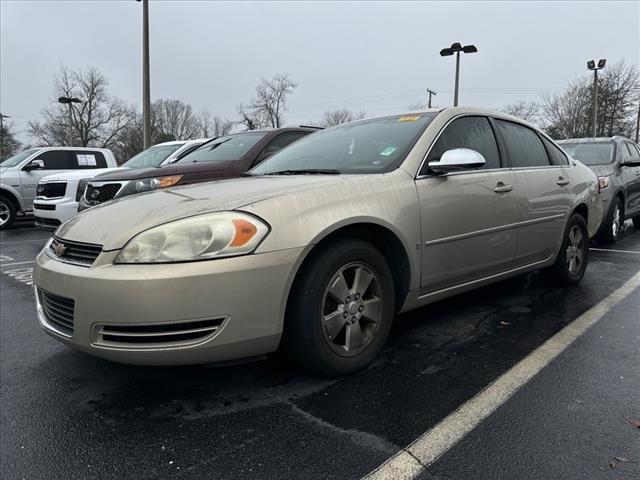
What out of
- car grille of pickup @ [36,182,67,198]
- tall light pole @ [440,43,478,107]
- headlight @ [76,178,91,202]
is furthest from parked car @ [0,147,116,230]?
tall light pole @ [440,43,478,107]

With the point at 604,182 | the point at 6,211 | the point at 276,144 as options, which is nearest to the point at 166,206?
the point at 276,144

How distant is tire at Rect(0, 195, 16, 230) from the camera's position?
1109cm

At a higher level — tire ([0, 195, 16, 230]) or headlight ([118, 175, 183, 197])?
headlight ([118, 175, 183, 197])

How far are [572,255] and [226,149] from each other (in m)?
4.24

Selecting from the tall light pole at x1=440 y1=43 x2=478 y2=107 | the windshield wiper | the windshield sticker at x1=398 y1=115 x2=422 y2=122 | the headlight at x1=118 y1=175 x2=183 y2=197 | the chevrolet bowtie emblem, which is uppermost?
the tall light pole at x1=440 y1=43 x2=478 y2=107

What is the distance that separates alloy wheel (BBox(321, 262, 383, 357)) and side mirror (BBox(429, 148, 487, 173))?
821 millimetres

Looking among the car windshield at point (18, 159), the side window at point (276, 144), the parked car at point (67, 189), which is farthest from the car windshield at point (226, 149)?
the car windshield at point (18, 159)

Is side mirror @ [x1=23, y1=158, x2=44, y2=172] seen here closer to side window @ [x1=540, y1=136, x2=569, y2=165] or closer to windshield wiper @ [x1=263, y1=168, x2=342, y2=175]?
windshield wiper @ [x1=263, y1=168, x2=342, y2=175]

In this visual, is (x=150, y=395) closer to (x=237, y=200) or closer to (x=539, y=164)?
(x=237, y=200)

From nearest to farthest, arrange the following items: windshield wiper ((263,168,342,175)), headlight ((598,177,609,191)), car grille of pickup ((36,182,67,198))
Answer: windshield wiper ((263,168,342,175)) < headlight ((598,177,609,191)) < car grille of pickup ((36,182,67,198))

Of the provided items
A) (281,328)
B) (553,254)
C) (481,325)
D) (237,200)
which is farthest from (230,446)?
(553,254)

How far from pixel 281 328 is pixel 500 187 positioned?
206 cm

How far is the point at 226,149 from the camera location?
6551 mm

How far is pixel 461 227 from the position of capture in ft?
10.7
